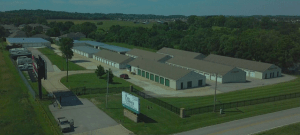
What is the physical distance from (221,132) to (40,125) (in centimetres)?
2157

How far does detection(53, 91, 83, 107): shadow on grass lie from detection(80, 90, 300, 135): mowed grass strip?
262cm

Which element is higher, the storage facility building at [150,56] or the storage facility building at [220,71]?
the storage facility building at [150,56]

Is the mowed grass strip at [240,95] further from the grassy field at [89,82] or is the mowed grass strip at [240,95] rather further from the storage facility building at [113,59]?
the storage facility building at [113,59]

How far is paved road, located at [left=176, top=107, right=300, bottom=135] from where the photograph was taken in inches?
1238

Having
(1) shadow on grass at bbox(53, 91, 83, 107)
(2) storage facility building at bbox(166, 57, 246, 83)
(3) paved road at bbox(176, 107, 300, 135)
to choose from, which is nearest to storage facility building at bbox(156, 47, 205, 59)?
(2) storage facility building at bbox(166, 57, 246, 83)

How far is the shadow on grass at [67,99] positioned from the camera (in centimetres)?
4303

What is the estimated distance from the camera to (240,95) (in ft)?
167

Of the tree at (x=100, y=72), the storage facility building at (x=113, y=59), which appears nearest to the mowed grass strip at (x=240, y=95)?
the tree at (x=100, y=72)

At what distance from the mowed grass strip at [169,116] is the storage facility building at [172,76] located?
1370 cm

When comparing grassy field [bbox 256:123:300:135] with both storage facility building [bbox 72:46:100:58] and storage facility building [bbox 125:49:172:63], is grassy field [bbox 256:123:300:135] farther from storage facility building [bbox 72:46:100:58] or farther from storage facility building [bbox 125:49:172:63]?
storage facility building [bbox 72:46:100:58]

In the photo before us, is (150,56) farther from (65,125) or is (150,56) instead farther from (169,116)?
(65,125)

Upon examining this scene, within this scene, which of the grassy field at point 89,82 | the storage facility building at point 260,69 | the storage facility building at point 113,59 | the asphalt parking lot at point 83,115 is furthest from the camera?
the storage facility building at point 113,59

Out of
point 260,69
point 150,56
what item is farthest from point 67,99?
point 260,69

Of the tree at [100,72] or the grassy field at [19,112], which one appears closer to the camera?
the grassy field at [19,112]
